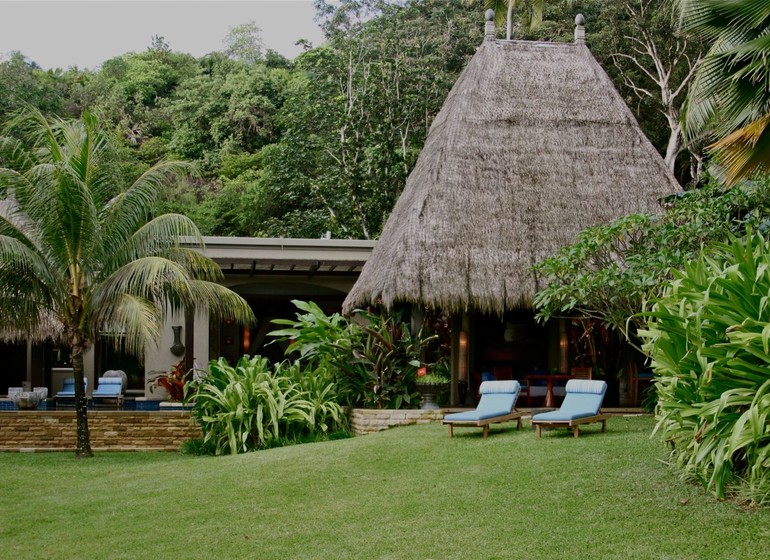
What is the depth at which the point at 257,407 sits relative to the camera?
44.7 ft

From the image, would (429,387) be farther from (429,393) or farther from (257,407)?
(257,407)

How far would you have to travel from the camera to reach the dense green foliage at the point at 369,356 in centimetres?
1432

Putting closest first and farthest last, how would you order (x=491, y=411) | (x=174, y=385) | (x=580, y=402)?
(x=580, y=402)
(x=491, y=411)
(x=174, y=385)

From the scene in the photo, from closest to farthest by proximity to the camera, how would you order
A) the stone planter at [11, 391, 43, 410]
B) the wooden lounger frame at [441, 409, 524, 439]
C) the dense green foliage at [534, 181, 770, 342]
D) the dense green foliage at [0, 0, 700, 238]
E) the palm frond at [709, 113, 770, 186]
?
the palm frond at [709, 113, 770, 186], the dense green foliage at [534, 181, 770, 342], the wooden lounger frame at [441, 409, 524, 439], the stone planter at [11, 391, 43, 410], the dense green foliage at [0, 0, 700, 238]

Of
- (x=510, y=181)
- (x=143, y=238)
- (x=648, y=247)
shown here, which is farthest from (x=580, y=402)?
(x=143, y=238)

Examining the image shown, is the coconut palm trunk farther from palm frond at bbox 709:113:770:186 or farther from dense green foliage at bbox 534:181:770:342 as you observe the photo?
palm frond at bbox 709:113:770:186

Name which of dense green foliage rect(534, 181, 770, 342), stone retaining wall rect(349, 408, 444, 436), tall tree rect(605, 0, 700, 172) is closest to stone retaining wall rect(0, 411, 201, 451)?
stone retaining wall rect(349, 408, 444, 436)

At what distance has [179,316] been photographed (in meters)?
20.9

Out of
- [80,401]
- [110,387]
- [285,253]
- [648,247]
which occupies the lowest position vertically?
[110,387]

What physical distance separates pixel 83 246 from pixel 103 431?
344cm

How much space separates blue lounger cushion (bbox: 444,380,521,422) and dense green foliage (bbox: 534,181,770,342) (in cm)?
104

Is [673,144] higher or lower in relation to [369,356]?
higher

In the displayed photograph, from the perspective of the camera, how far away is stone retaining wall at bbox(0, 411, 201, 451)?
15.3 m

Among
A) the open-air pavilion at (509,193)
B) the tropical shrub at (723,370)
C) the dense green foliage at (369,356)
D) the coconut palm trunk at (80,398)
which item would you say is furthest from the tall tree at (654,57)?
the tropical shrub at (723,370)
